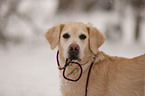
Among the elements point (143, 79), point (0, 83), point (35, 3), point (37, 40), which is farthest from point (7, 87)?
point (35, 3)

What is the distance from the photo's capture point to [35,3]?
12.5 metres

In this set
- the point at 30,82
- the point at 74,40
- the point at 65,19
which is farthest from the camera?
the point at 65,19

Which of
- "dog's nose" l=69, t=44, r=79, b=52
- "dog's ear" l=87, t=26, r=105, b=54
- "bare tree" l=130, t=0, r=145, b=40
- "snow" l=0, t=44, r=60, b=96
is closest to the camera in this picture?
"dog's nose" l=69, t=44, r=79, b=52

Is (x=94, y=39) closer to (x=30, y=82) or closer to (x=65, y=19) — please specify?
(x=30, y=82)

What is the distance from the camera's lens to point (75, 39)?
231 centimetres

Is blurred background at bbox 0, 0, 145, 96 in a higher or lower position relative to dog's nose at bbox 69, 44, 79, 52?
→ higher

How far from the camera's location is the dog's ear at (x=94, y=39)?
7.66 ft

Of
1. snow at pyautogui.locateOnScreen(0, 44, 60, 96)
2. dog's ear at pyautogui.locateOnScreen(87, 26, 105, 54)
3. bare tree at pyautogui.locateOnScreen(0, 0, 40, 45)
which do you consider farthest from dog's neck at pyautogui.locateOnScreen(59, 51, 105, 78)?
bare tree at pyautogui.locateOnScreen(0, 0, 40, 45)

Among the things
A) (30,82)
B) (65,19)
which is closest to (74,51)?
(30,82)

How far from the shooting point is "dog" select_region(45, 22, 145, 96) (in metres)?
2.22

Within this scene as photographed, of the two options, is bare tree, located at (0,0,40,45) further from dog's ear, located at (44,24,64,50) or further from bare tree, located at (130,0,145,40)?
dog's ear, located at (44,24,64,50)

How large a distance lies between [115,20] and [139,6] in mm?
2178

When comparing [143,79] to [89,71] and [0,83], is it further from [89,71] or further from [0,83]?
[0,83]

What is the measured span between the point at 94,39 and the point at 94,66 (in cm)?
40
